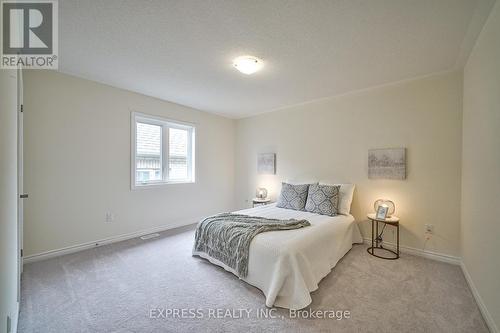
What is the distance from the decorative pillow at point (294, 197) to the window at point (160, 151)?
207 cm

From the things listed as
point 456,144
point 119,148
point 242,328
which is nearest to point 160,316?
point 242,328

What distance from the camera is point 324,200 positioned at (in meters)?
3.17

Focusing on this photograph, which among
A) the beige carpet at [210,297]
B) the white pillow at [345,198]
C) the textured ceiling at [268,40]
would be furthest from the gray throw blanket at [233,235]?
the textured ceiling at [268,40]

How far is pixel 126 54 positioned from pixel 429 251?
4526 mm

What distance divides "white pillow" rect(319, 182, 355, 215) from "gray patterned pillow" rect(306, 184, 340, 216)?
0.09 meters

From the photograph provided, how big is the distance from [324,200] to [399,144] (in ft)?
4.42

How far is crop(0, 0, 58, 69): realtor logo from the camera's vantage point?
1480mm

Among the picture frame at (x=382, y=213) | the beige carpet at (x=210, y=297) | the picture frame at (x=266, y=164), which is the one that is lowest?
the beige carpet at (x=210, y=297)

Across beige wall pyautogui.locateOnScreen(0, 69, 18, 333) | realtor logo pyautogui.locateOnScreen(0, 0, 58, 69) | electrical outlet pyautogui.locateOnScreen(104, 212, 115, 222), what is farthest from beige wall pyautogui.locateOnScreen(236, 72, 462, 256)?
beige wall pyautogui.locateOnScreen(0, 69, 18, 333)

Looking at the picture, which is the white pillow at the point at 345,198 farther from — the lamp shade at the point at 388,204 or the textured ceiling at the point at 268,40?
the textured ceiling at the point at 268,40

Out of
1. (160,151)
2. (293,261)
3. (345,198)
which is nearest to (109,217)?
(160,151)

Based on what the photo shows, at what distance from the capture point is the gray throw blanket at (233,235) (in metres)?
2.19

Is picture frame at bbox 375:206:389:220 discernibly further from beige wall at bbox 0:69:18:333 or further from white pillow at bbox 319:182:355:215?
beige wall at bbox 0:69:18:333

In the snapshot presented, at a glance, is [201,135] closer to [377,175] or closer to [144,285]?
[144,285]
